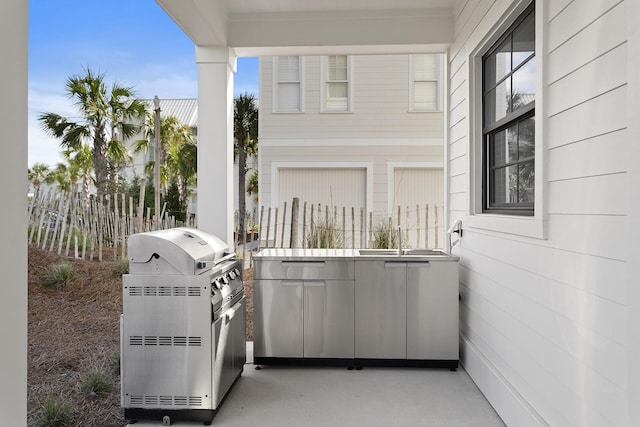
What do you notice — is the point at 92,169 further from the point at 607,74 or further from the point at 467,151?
the point at 607,74

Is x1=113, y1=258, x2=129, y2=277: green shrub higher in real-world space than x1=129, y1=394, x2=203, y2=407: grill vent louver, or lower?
higher

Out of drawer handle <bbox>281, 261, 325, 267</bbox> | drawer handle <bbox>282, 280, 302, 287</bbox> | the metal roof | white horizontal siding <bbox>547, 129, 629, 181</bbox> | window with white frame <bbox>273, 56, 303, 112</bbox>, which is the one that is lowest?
drawer handle <bbox>282, 280, 302, 287</bbox>

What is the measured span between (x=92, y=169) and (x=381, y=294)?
23.0 ft

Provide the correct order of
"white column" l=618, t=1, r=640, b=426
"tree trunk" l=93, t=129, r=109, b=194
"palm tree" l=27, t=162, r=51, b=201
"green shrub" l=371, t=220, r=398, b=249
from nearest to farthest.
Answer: "white column" l=618, t=1, r=640, b=426 < "green shrub" l=371, t=220, r=398, b=249 < "tree trunk" l=93, t=129, r=109, b=194 < "palm tree" l=27, t=162, r=51, b=201

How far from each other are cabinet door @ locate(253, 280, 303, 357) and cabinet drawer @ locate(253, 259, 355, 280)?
0.06 meters

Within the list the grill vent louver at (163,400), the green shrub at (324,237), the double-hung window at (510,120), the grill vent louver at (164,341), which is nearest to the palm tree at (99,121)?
the green shrub at (324,237)

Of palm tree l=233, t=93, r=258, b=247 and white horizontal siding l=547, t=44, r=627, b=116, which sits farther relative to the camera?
palm tree l=233, t=93, r=258, b=247

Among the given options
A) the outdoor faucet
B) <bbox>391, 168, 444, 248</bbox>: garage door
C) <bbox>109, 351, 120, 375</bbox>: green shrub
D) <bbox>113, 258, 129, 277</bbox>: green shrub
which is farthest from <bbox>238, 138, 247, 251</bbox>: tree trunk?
the outdoor faucet

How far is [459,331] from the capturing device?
4.07 metres

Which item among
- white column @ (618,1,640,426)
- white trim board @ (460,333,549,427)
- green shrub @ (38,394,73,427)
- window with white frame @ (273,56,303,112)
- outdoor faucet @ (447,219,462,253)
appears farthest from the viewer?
window with white frame @ (273,56,303,112)

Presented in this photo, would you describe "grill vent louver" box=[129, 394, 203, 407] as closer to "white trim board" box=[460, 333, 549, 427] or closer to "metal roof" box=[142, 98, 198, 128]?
"white trim board" box=[460, 333, 549, 427]

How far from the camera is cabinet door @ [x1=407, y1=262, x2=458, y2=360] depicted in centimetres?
387

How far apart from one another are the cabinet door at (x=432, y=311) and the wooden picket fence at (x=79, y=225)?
4.02m

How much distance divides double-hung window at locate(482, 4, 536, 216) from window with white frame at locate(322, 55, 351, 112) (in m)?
5.03
